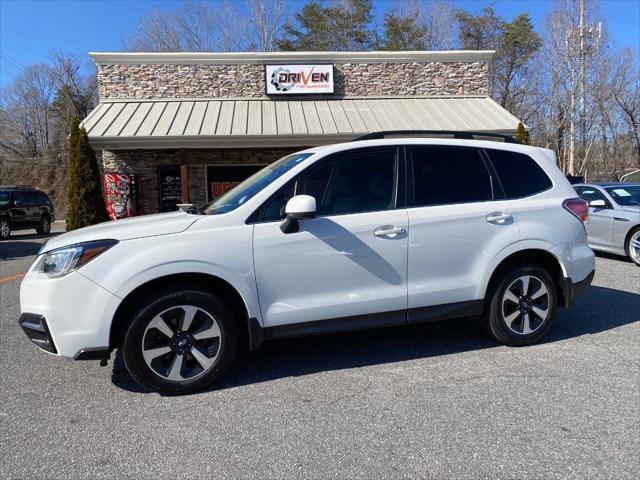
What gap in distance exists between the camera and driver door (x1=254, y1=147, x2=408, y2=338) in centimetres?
349

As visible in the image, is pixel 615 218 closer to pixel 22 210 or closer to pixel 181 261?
pixel 181 261

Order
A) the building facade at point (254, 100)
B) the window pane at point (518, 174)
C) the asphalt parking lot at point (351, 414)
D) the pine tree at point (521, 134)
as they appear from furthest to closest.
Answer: the building facade at point (254, 100)
the pine tree at point (521, 134)
the window pane at point (518, 174)
the asphalt parking lot at point (351, 414)

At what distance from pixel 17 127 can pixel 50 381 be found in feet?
167

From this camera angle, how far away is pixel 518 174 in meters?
4.29

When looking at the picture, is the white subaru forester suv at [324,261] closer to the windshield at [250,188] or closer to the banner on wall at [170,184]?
the windshield at [250,188]

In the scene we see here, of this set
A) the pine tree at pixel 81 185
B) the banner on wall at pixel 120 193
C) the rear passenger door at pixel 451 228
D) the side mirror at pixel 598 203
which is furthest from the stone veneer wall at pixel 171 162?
the rear passenger door at pixel 451 228

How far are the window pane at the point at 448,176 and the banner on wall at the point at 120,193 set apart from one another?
41.8 ft

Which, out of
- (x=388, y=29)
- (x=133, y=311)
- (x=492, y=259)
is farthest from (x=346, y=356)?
(x=388, y=29)

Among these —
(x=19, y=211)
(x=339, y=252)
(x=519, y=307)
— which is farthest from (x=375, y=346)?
(x=19, y=211)

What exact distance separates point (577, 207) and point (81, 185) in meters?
12.1

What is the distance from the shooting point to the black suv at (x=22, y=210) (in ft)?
52.6

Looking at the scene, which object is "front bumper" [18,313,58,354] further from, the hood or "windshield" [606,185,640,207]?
A: "windshield" [606,185,640,207]

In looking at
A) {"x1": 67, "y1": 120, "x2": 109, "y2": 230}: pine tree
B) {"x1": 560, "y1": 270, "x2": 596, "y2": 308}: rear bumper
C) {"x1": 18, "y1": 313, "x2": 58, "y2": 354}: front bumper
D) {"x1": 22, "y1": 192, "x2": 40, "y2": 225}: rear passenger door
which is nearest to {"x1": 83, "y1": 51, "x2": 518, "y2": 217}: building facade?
{"x1": 67, "y1": 120, "x2": 109, "y2": 230}: pine tree

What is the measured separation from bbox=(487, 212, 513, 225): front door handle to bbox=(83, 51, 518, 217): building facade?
1030 cm
